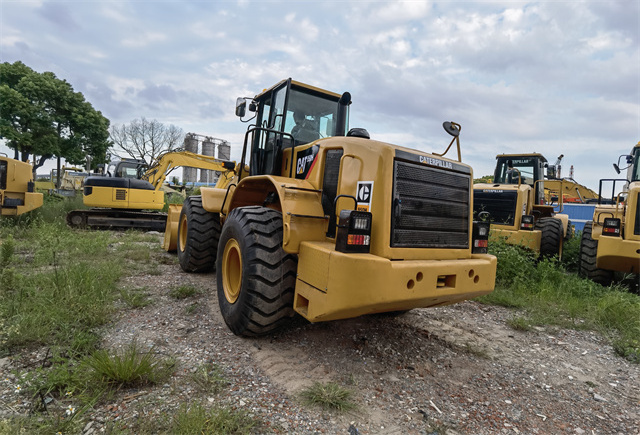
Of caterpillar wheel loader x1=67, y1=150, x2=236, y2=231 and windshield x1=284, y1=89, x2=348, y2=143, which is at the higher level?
windshield x1=284, y1=89, x2=348, y2=143

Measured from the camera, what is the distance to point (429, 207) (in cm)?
325

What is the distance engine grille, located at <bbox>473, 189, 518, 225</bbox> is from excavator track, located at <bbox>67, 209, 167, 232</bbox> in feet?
29.8

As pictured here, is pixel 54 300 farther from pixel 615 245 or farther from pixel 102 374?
pixel 615 245

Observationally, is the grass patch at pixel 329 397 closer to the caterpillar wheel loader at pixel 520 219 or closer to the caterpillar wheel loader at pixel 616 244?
the caterpillar wheel loader at pixel 616 244

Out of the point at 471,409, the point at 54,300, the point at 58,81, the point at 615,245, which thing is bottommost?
the point at 471,409

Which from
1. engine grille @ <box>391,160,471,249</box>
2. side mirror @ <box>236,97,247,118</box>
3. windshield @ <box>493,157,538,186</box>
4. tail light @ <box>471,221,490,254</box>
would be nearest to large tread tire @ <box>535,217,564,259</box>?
windshield @ <box>493,157,538,186</box>

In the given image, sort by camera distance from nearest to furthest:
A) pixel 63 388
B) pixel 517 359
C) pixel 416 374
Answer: pixel 63 388 < pixel 416 374 < pixel 517 359

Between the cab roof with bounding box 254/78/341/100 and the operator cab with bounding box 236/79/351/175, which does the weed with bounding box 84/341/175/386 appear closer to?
the operator cab with bounding box 236/79/351/175

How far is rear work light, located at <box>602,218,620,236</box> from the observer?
588 centimetres

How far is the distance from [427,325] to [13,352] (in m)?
3.80

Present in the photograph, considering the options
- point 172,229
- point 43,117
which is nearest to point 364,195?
point 172,229

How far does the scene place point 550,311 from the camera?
488 centimetres

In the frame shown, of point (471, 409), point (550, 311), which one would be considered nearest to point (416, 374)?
point (471, 409)

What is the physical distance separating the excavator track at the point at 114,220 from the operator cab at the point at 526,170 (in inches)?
398
